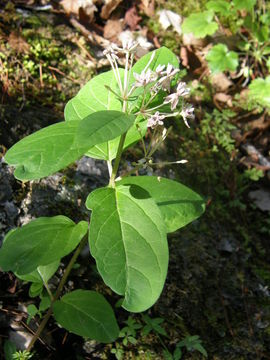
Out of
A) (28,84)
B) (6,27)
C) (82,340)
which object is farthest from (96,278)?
(6,27)

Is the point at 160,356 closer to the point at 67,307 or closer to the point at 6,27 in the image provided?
the point at 67,307

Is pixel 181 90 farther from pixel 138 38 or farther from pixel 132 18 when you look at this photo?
pixel 132 18

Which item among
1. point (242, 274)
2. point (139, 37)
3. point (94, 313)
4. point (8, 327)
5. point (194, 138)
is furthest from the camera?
point (139, 37)

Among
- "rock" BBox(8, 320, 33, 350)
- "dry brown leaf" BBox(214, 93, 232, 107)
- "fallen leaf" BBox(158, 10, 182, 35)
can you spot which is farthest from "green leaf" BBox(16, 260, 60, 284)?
"fallen leaf" BBox(158, 10, 182, 35)

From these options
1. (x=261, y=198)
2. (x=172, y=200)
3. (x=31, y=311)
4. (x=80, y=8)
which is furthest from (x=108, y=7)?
(x=31, y=311)

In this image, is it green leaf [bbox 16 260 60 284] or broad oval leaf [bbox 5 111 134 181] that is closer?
broad oval leaf [bbox 5 111 134 181]

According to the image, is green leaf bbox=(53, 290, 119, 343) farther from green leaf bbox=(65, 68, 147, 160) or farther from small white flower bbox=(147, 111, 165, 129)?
small white flower bbox=(147, 111, 165, 129)

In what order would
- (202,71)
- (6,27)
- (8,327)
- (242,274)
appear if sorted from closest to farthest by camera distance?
(8,327) → (242,274) → (6,27) → (202,71)

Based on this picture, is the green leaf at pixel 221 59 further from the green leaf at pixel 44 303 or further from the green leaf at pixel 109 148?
the green leaf at pixel 44 303
